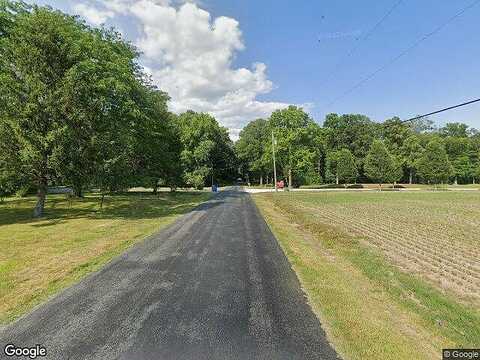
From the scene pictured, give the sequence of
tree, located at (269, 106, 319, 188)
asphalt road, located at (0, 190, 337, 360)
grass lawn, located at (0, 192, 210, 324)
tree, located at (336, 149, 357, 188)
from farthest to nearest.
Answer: tree, located at (336, 149, 357, 188)
tree, located at (269, 106, 319, 188)
grass lawn, located at (0, 192, 210, 324)
asphalt road, located at (0, 190, 337, 360)

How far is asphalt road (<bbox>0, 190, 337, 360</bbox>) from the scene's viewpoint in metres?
3.96

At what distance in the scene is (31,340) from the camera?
4219mm

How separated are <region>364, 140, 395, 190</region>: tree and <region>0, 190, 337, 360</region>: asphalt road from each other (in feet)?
188

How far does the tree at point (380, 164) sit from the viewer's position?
192 feet

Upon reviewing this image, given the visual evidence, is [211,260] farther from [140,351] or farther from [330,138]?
[330,138]

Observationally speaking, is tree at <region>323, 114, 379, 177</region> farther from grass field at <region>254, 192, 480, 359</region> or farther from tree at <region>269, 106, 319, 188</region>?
grass field at <region>254, 192, 480, 359</region>

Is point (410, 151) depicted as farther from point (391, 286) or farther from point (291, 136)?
point (391, 286)

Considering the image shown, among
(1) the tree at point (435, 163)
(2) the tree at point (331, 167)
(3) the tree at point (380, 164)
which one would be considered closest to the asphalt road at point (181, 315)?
(3) the tree at point (380, 164)

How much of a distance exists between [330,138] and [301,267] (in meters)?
75.3

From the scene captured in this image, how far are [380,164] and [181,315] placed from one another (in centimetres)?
6150

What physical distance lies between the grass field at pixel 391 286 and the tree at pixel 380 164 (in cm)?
4946

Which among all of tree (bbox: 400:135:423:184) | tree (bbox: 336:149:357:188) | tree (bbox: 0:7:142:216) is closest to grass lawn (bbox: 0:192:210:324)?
tree (bbox: 0:7:142:216)

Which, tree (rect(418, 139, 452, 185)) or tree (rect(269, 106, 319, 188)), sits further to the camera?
tree (rect(418, 139, 452, 185))

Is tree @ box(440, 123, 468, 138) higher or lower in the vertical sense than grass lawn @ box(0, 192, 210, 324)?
higher
